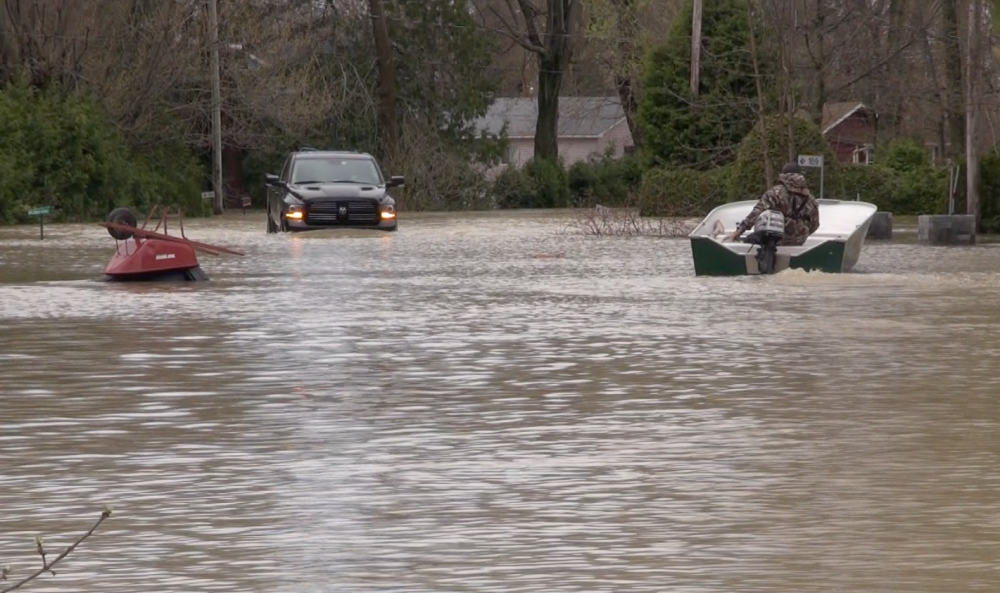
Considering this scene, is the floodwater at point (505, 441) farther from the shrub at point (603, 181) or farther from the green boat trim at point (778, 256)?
the shrub at point (603, 181)

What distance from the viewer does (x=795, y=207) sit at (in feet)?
92.1

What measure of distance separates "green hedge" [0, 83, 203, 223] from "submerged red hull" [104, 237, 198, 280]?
2541 centimetres

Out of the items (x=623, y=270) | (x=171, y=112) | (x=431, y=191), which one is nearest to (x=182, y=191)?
(x=171, y=112)

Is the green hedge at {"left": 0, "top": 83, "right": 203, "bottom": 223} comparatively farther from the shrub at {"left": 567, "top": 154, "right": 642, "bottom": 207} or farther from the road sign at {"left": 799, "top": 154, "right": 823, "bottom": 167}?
the road sign at {"left": 799, "top": 154, "right": 823, "bottom": 167}

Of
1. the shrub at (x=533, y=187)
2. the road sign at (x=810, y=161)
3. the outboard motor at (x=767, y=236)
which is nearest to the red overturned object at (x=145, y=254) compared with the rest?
the outboard motor at (x=767, y=236)

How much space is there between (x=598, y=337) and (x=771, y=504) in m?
8.67

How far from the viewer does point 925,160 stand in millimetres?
64438

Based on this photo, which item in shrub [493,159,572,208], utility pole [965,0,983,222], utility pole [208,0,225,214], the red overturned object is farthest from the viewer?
shrub [493,159,572,208]

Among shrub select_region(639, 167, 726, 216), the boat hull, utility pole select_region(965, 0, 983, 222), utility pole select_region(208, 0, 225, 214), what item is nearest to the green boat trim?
the boat hull

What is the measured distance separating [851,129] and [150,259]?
81245mm

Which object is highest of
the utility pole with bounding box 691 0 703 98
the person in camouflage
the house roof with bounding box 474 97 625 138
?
the utility pole with bounding box 691 0 703 98

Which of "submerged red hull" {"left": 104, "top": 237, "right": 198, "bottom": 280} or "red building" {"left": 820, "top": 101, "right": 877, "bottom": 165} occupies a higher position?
"red building" {"left": 820, "top": 101, "right": 877, "bottom": 165}

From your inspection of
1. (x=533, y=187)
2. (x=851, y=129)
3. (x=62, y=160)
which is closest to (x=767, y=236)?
(x=62, y=160)

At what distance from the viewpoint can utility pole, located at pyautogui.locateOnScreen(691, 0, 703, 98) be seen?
→ 2312 inches
